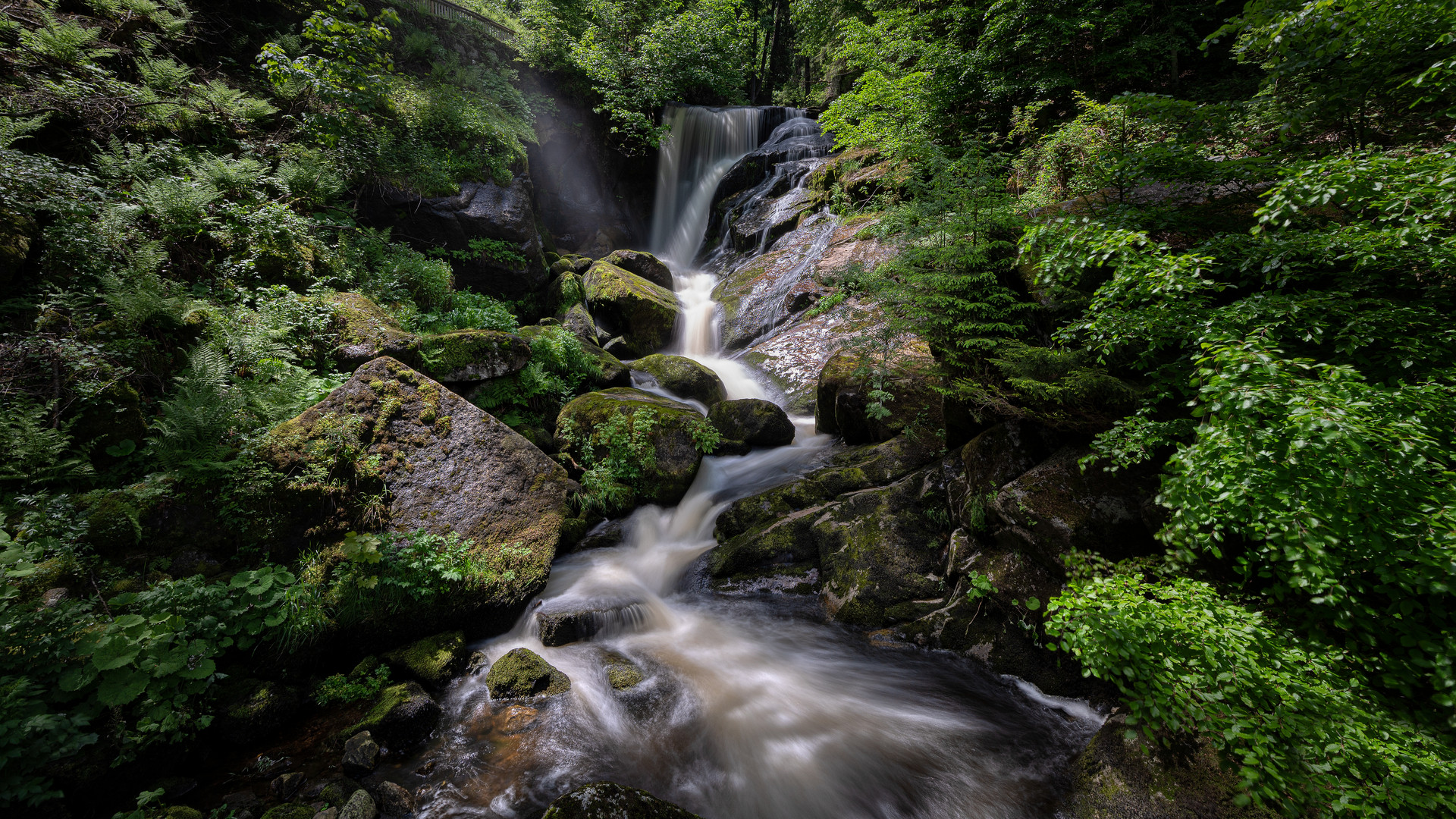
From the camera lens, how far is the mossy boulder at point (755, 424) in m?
8.66

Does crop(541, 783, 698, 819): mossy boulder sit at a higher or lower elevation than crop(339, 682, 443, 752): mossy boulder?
higher

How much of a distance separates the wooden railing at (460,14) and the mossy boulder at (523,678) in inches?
776

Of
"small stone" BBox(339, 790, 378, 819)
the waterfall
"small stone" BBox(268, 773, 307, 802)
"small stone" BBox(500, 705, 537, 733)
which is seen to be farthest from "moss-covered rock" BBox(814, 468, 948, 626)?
the waterfall

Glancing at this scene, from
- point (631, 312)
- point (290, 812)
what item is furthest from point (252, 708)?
point (631, 312)

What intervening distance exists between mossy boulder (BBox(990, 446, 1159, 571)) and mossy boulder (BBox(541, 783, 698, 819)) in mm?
3706

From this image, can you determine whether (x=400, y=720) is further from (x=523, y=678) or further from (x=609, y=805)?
(x=609, y=805)

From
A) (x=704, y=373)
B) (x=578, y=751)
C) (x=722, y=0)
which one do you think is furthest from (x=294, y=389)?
(x=722, y=0)

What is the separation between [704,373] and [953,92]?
26.4 feet

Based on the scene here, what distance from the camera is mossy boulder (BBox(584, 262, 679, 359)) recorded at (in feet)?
40.4

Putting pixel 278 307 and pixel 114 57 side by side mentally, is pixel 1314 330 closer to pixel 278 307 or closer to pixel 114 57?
pixel 278 307

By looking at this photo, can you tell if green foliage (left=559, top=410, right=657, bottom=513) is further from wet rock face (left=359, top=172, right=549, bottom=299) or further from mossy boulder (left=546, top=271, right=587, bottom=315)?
wet rock face (left=359, top=172, right=549, bottom=299)

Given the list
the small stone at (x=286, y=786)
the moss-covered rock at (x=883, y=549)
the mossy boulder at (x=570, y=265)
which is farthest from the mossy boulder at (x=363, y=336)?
the mossy boulder at (x=570, y=265)

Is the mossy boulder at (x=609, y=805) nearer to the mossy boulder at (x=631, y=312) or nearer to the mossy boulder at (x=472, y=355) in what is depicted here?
the mossy boulder at (x=472, y=355)

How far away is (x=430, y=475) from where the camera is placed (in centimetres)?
574
